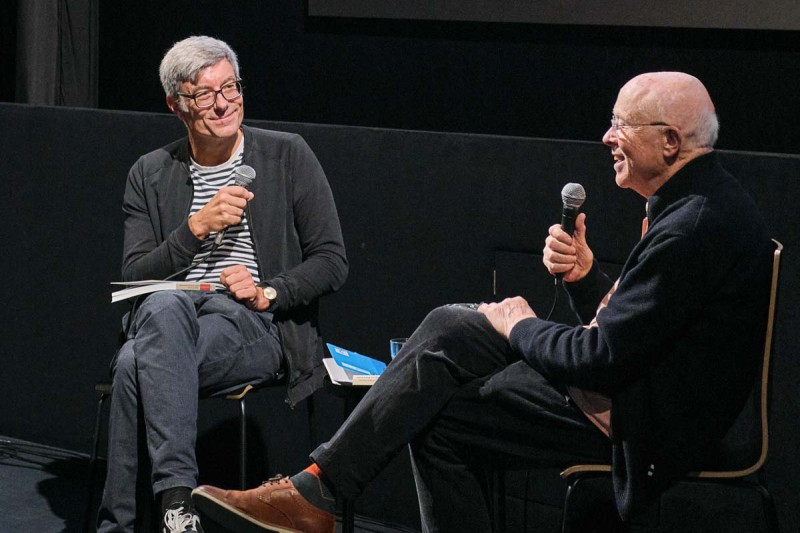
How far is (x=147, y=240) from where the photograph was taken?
3.06 m

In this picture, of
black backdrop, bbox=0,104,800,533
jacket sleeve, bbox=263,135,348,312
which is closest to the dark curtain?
black backdrop, bbox=0,104,800,533

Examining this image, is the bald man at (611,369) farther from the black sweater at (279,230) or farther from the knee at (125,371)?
the black sweater at (279,230)

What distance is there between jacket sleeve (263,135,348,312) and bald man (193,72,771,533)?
59cm

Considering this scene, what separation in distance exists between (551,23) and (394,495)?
1.51 metres

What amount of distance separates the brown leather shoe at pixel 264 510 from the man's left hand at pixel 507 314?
0.54m

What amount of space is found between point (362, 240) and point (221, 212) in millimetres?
539

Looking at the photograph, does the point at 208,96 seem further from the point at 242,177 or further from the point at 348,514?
the point at 348,514

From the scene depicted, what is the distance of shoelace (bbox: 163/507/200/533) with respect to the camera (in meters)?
2.51

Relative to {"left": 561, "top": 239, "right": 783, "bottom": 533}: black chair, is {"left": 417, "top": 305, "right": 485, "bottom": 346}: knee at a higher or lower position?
higher

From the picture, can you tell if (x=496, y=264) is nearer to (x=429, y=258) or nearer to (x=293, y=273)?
(x=429, y=258)

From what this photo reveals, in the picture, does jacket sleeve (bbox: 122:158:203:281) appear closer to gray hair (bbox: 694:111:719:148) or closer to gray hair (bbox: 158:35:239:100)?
gray hair (bbox: 158:35:239:100)

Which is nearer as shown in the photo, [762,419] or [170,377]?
[762,419]

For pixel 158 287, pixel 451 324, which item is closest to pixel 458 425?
pixel 451 324

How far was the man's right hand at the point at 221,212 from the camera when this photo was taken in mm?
2900
